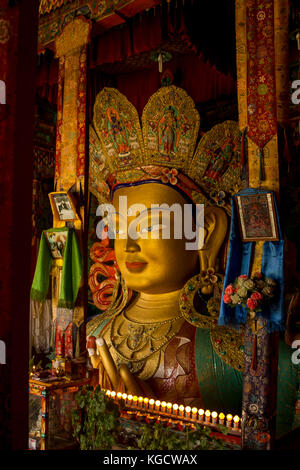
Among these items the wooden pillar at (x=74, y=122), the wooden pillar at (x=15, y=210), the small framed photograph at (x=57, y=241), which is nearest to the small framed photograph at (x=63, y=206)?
the wooden pillar at (x=74, y=122)

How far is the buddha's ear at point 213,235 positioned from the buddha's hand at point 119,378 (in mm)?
1453

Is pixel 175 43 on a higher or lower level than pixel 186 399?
higher

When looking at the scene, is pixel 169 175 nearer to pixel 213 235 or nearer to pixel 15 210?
pixel 213 235

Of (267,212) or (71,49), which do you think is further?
(71,49)

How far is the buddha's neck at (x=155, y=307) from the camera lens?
17.8ft

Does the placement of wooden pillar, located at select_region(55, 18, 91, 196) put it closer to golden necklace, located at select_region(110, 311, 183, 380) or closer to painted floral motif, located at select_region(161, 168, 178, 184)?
painted floral motif, located at select_region(161, 168, 178, 184)

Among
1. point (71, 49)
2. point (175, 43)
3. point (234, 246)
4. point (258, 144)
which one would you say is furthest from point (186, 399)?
point (175, 43)

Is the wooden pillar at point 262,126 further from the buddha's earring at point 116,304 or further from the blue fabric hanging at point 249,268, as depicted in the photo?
the buddha's earring at point 116,304

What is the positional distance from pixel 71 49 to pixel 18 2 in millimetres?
2942

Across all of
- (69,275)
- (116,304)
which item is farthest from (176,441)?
(116,304)
